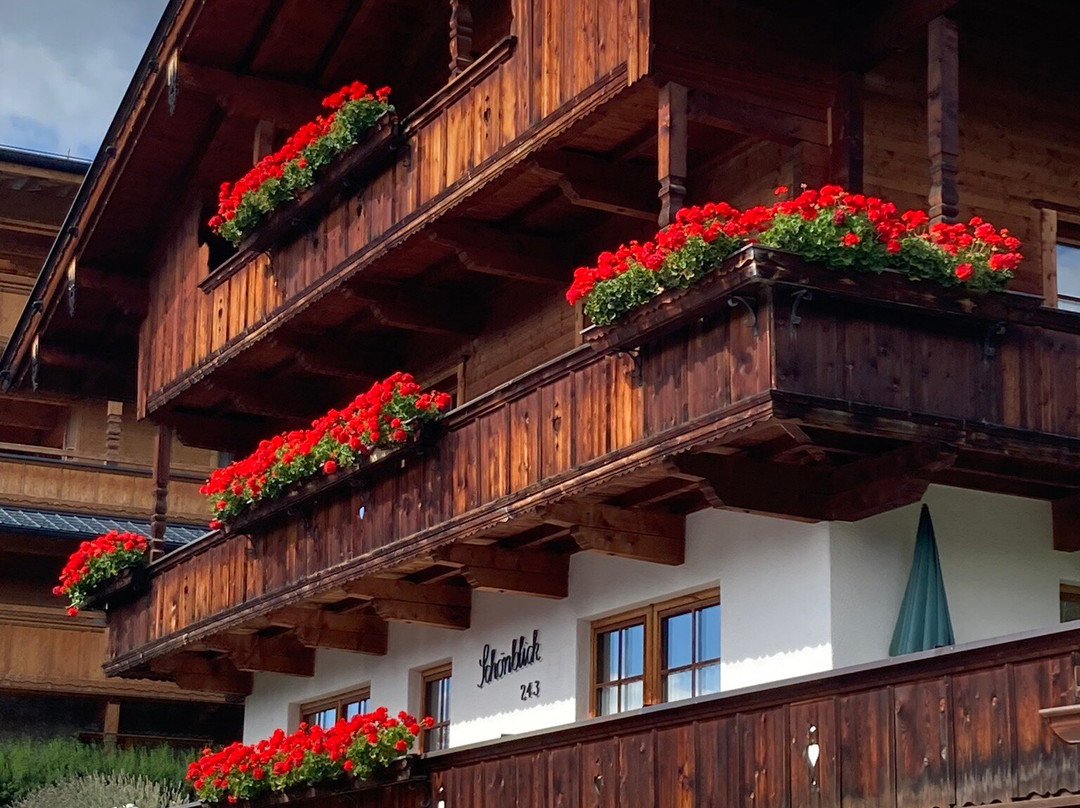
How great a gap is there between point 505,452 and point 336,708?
22.3ft

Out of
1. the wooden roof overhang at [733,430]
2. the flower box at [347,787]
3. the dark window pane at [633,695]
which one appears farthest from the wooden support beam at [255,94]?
the dark window pane at [633,695]

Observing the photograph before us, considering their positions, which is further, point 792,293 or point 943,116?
point 943,116

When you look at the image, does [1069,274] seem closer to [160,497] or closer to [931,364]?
[931,364]

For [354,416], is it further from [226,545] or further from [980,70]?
[980,70]

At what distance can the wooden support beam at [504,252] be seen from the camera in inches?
663

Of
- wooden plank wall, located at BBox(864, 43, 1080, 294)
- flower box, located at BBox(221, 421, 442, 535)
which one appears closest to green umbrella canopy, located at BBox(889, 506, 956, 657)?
wooden plank wall, located at BBox(864, 43, 1080, 294)

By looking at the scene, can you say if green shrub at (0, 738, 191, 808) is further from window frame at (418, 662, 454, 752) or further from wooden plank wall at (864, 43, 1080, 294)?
wooden plank wall at (864, 43, 1080, 294)

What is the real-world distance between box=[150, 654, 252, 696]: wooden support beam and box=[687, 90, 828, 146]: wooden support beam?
10.3 m

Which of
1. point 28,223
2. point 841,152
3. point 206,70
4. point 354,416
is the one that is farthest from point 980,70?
point 28,223

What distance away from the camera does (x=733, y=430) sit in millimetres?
12297

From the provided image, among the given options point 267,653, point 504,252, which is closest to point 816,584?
point 504,252

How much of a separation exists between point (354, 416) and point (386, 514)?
0.82 m

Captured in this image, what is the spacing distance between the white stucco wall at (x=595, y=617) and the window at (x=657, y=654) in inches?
4.5

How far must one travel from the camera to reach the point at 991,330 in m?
12.8
